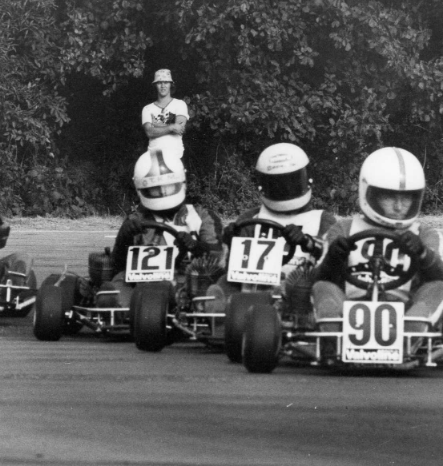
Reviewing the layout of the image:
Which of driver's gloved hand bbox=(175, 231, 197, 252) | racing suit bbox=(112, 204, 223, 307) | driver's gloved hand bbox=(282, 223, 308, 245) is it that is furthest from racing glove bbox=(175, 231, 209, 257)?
driver's gloved hand bbox=(282, 223, 308, 245)

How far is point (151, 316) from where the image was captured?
9.64 metres

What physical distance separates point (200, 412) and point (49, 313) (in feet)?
10.6

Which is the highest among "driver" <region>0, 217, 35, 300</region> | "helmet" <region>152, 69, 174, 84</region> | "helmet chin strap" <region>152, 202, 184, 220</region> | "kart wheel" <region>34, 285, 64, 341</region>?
"helmet" <region>152, 69, 174, 84</region>

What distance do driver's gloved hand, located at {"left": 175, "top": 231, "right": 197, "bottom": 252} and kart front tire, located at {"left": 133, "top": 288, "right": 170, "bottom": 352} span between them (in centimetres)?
79

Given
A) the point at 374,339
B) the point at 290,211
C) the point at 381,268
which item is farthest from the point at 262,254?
the point at 374,339

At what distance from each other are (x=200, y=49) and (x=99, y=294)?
13.1 metres

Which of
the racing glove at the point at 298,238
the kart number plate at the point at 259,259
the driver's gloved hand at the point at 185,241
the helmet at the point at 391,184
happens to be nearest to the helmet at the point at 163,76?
the driver's gloved hand at the point at 185,241

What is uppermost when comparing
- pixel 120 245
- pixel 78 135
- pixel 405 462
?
pixel 78 135

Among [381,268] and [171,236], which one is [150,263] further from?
[381,268]

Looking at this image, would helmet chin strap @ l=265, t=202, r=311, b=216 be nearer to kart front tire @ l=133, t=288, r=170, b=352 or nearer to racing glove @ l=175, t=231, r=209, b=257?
racing glove @ l=175, t=231, r=209, b=257

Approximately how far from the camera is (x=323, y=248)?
376 inches

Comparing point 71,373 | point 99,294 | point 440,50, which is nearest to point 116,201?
point 440,50

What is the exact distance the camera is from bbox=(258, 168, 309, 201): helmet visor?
1054cm

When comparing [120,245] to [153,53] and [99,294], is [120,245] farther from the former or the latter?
[153,53]
